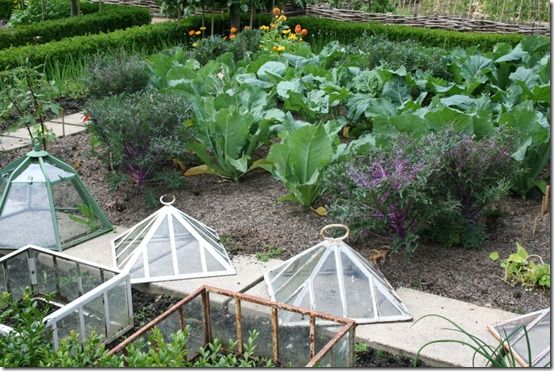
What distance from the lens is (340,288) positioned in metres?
3.83

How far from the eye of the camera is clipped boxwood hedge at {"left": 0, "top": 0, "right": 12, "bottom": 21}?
15.7 meters

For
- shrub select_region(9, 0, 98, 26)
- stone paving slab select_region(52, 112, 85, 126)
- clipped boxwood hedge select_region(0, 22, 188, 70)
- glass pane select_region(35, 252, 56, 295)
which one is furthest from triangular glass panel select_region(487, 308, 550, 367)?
shrub select_region(9, 0, 98, 26)

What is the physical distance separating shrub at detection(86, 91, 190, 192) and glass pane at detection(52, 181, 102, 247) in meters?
0.53

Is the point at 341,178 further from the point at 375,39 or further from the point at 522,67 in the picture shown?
the point at 375,39

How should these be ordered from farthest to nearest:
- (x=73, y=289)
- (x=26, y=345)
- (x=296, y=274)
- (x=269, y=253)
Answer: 1. (x=269, y=253)
2. (x=73, y=289)
3. (x=296, y=274)
4. (x=26, y=345)

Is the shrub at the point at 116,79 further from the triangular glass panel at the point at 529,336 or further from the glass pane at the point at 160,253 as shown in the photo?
the triangular glass panel at the point at 529,336

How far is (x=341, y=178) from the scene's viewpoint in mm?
4422

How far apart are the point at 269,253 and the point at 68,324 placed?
1.39 metres

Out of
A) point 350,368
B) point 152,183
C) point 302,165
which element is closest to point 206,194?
point 152,183

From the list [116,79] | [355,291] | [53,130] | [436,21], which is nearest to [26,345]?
[355,291]

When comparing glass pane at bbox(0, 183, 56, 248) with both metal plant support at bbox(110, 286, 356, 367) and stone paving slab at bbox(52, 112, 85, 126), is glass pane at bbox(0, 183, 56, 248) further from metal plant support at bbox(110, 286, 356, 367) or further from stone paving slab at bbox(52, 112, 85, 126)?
stone paving slab at bbox(52, 112, 85, 126)

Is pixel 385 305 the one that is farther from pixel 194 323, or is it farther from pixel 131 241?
pixel 131 241

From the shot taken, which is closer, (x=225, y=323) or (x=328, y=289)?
(x=225, y=323)

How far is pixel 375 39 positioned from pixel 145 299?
5049mm
